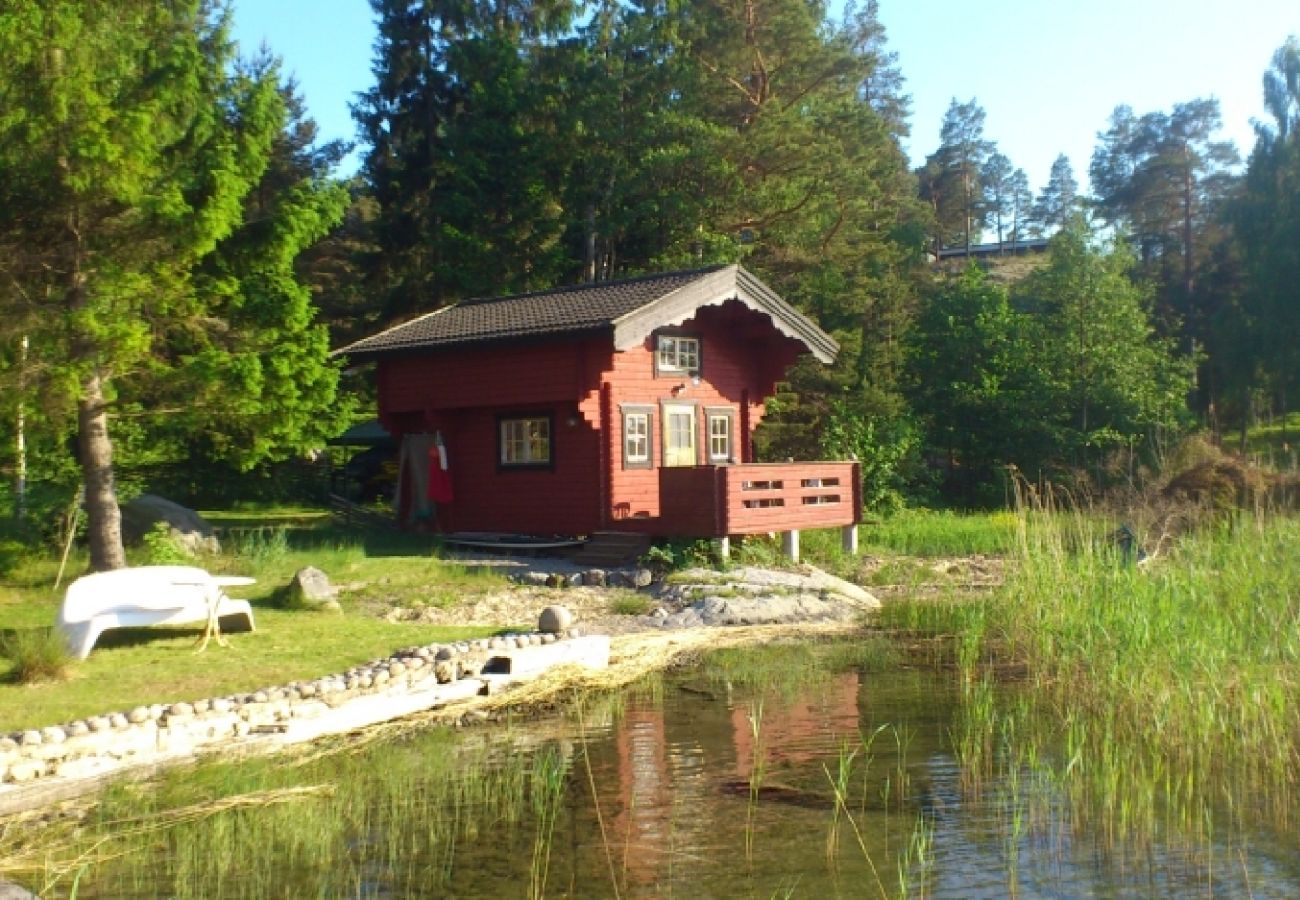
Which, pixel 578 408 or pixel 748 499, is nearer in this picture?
pixel 748 499

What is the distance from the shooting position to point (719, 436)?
20.9m

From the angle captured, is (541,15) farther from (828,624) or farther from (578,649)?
(578,649)

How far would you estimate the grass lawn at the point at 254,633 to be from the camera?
915cm

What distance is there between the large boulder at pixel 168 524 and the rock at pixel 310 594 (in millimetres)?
3697

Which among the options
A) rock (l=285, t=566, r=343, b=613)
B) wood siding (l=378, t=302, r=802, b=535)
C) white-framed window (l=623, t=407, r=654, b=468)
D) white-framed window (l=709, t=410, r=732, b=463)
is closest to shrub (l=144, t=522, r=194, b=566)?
rock (l=285, t=566, r=343, b=613)

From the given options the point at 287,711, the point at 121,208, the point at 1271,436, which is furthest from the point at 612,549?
the point at 1271,436

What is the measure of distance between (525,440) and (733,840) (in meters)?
13.4

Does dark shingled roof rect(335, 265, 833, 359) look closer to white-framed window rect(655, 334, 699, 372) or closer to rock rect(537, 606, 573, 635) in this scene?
white-framed window rect(655, 334, 699, 372)

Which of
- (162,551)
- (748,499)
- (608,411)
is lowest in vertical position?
(162,551)

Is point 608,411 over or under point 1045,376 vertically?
under

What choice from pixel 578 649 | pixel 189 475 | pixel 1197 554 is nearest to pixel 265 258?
pixel 578 649

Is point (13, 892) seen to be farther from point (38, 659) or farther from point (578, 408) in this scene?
point (578, 408)

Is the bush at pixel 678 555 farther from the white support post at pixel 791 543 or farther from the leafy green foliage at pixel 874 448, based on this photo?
the leafy green foliage at pixel 874 448

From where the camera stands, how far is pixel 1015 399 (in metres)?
32.1
